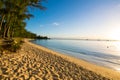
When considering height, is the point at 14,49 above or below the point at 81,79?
above

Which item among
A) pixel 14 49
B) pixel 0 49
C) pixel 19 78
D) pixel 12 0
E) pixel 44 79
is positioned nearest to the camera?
pixel 19 78

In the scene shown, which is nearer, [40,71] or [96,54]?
[40,71]

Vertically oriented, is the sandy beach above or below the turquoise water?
above

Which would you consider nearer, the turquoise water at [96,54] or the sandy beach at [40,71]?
the sandy beach at [40,71]

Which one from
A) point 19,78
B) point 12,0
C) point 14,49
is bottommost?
point 19,78

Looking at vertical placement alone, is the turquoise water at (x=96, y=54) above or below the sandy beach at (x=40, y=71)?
below

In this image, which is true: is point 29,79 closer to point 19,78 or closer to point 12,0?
point 19,78

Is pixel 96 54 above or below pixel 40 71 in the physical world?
below

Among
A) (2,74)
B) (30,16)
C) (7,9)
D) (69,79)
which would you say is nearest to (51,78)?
(69,79)

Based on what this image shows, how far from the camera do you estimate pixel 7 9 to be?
19.7 metres

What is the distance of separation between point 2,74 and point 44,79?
6.75 ft

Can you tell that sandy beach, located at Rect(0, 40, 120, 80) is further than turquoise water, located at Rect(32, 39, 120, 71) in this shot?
No

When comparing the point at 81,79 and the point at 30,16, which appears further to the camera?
the point at 30,16

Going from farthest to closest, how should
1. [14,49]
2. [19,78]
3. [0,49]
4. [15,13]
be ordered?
1. [15,13]
2. [14,49]
3. [0,49]
4. [19,78]
